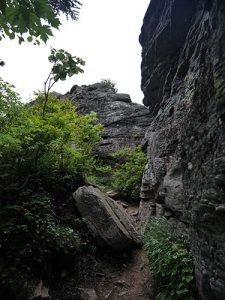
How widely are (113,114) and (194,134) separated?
14.0 metres

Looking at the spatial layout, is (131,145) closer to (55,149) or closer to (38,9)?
(55,149)

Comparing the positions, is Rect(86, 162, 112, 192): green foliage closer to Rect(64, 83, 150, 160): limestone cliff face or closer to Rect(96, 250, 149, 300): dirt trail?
Rect(64, 83, 150, 160): limestone cliff face

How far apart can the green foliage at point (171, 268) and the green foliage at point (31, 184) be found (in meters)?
1.96

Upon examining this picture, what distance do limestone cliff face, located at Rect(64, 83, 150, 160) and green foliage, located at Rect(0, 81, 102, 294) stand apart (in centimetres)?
853

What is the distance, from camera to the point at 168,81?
9688 millimetres

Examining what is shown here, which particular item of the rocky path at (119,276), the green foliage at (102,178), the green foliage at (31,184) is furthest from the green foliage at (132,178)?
the rocky path at (119,276)

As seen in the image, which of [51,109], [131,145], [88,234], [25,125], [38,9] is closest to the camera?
[38,9]

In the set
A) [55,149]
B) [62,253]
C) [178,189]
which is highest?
[55,149]

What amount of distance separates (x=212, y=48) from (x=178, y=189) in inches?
139

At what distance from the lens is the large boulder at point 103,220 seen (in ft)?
21.2

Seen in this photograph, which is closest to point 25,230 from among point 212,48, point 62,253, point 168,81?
point 62,253

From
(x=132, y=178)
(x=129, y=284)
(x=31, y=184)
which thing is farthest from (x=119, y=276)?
(x=132, y=178)

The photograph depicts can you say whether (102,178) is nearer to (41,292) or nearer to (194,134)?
(41,292)

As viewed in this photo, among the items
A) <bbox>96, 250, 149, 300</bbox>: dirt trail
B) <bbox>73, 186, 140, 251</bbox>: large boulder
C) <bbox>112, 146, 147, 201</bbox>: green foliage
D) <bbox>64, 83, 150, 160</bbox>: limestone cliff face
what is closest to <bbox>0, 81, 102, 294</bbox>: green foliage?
<bbox>73, 186, 140, 251</bbox>: large boulder
